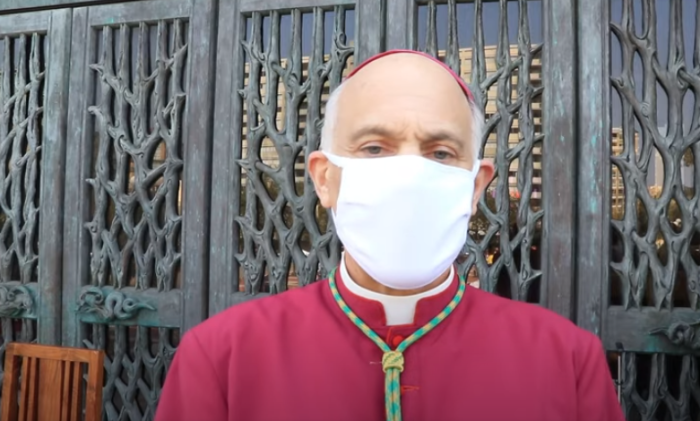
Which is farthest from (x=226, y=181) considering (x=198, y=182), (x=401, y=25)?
(x=401, y=25)

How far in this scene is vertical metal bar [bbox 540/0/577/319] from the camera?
241 cm

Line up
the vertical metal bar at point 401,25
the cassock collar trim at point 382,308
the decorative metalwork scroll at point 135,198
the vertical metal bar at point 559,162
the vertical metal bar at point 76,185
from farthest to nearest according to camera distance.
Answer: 1. the vertical metal bar at point 76,185
2. the decorative metalwork scroll at point 135,198
3. the vertical metal bar at point 401,25
4. the vertical metal bar at point 559,162
5. the cassock collar trim at point 382,308

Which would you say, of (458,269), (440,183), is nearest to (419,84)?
(440,183)

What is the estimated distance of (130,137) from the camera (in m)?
2.97

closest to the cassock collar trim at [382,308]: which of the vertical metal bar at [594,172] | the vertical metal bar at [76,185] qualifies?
the vertical metal bar at [594,172]

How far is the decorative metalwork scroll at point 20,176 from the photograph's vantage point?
3082mm

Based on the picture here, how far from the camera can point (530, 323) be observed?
154cm

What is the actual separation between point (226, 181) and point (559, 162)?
5.03 feet

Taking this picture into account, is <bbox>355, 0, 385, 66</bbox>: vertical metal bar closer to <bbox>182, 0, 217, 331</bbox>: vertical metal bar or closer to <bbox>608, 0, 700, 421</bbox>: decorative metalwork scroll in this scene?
<bbox>182, 0, 217, 331</bbox>: vertical metal bar

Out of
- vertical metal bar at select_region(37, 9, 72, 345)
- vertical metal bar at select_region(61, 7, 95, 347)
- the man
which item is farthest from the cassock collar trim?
vertical metal bar at select_region(37, 9, 72, 345)

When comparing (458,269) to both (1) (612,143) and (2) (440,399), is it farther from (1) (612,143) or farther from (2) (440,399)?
(2) (440,399)

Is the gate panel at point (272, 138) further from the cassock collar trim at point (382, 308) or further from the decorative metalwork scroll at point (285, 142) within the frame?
the cassock collar trim at point (382, 308)

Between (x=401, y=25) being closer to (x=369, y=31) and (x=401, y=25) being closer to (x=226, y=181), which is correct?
(x=369, y=31)

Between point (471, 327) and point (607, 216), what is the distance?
121 centimetres
